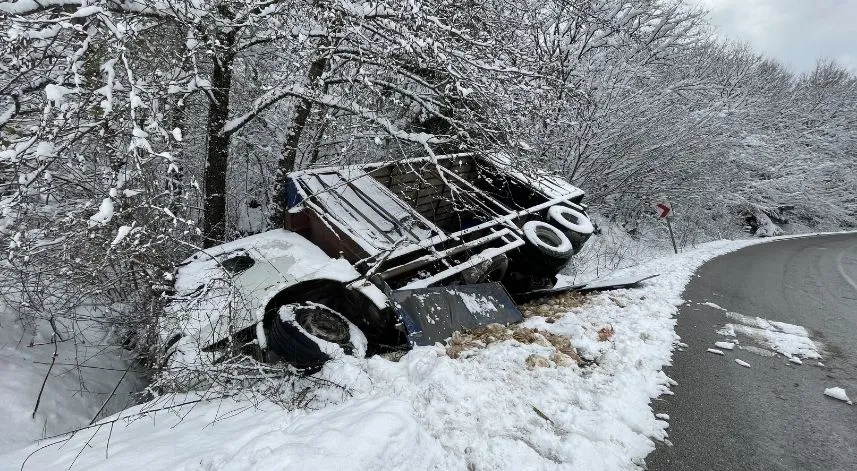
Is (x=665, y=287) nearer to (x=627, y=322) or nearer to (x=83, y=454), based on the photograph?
(x=627, y=322)

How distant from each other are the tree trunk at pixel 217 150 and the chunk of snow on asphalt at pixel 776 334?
6.77 meters

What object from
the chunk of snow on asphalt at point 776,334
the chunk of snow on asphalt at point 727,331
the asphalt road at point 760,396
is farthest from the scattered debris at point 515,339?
the chunk of snow on asphalt at point 776,334

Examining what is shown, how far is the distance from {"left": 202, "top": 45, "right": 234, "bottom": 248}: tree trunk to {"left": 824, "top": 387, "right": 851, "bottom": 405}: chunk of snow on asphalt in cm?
680

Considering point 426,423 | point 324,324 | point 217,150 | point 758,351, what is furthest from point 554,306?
point 217,150

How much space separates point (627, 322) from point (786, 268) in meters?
7.68

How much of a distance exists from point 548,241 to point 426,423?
4092mm

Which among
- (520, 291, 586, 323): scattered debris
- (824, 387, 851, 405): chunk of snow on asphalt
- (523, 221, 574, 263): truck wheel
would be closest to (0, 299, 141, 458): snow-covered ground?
(520, 291, 586, 323): scattered debris

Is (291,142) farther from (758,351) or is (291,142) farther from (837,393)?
(837,393)

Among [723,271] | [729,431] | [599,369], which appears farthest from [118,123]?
[723,271]

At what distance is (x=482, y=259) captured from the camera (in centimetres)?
490

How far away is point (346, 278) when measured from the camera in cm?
389

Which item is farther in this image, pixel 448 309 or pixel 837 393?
pixel 448 309

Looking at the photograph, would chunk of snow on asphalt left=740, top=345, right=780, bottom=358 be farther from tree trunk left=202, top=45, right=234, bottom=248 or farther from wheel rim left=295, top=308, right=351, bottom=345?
tree trunk left=202, top=45, right=234, bottom=248

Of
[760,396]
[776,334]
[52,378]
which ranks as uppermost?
[776,334]
